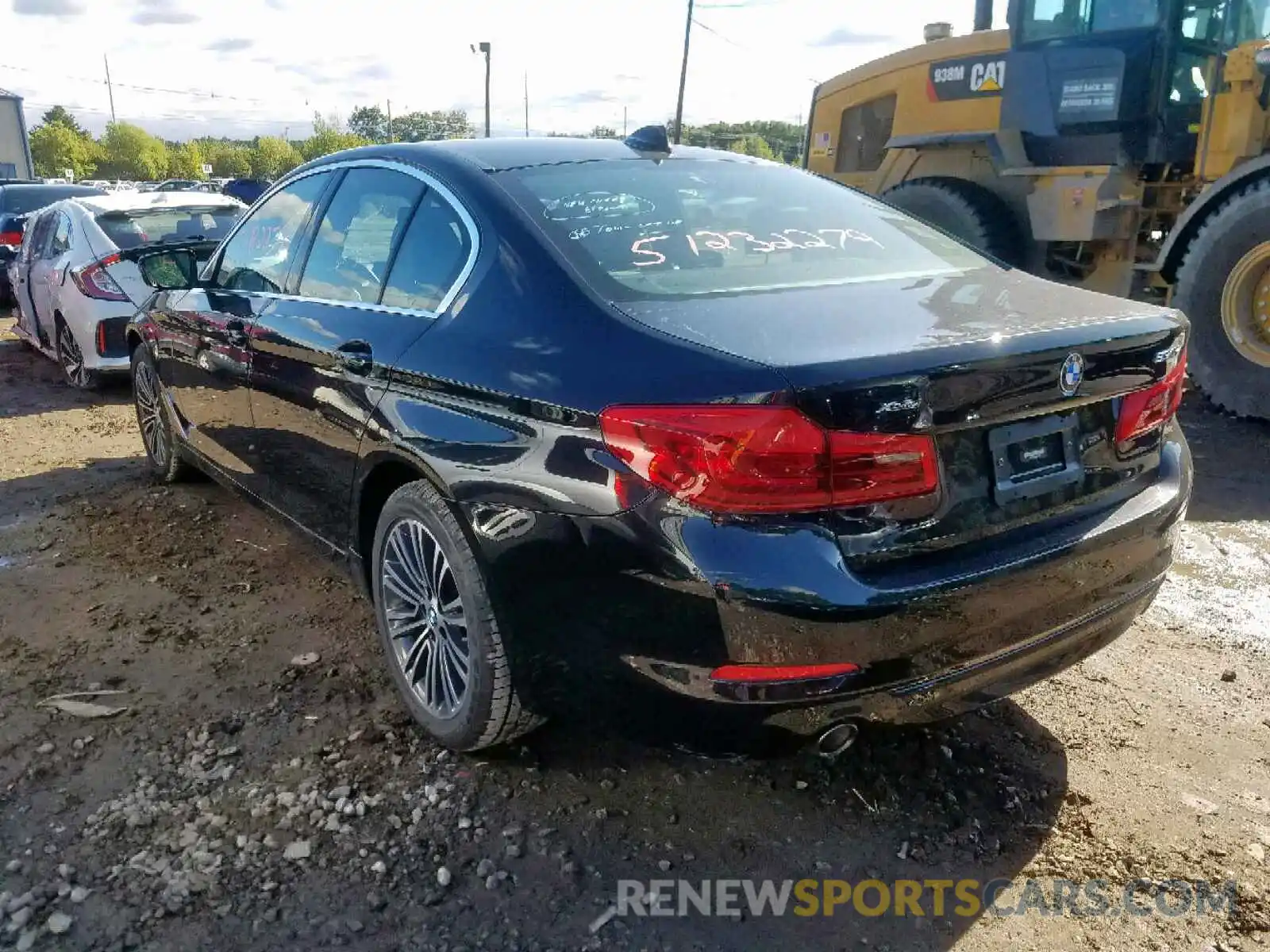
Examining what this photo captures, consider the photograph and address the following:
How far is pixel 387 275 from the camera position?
10.3ft

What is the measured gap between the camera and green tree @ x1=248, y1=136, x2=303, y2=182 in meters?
85.1

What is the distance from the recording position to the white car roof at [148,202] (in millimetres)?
7965

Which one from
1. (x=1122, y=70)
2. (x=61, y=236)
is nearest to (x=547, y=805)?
(x=1122, y=70)

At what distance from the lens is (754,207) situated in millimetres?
3162

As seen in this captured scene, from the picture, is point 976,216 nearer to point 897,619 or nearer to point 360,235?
point 360,235

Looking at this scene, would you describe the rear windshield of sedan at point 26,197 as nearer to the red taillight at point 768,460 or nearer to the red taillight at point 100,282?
the red taillight at point 100,282

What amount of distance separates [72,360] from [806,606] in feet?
24.9

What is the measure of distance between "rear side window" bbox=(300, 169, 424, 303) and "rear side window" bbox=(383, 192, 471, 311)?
75mm

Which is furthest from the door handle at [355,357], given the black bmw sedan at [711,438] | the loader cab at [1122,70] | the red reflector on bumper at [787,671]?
the loader cab at [1122,70]

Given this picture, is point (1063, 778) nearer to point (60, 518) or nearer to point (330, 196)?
point (330, 196)

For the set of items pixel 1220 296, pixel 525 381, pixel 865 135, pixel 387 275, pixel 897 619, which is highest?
pixel 865 135

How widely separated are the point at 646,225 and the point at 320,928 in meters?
1.93

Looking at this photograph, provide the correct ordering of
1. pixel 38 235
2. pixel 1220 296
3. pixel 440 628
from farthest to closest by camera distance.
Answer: pixel 38 235 → pixel 1220 296 → pixel 440 628

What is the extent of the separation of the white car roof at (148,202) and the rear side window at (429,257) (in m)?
5.93
